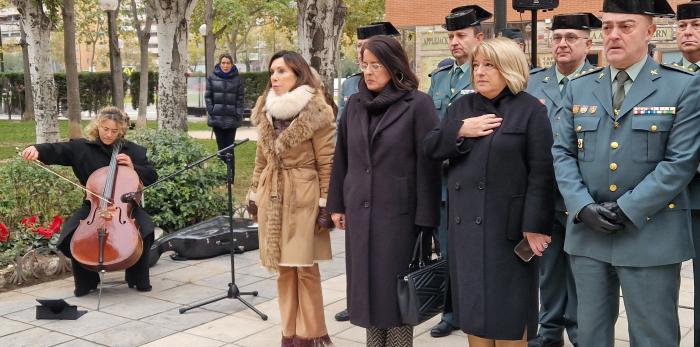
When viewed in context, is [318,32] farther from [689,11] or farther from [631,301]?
[631,301]

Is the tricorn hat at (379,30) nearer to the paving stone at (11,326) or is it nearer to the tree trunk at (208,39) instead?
the paving stone at (11,326)

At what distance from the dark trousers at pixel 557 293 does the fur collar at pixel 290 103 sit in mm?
1638

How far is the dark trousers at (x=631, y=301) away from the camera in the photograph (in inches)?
134

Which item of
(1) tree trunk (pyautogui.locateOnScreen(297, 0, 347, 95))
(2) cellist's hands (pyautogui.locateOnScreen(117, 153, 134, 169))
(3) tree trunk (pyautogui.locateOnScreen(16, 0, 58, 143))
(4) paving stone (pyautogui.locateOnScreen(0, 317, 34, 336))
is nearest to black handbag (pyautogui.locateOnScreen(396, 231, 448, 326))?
(4) paving stone (pyautogui.locateOnScreen(0, 317, 34, 336))

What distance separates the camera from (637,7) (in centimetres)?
338

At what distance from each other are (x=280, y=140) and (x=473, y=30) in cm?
143

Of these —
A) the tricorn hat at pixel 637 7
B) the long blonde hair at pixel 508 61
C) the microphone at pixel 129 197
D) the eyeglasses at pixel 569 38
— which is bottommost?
the microphone at pixel 129 197

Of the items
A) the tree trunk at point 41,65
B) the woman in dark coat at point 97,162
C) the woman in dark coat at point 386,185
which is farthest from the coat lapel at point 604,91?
the tree trunk at point 41,65

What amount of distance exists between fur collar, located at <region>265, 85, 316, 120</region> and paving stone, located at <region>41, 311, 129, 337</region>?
2000 millimetres

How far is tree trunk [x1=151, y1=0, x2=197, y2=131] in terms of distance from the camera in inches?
447

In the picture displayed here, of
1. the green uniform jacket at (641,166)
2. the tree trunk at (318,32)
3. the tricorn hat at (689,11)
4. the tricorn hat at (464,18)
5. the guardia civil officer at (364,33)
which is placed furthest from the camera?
the tree trunk at (318,32)

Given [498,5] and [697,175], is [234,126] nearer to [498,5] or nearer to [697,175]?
[498,5]

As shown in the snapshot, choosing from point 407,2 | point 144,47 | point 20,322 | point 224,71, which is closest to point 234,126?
point 224,71

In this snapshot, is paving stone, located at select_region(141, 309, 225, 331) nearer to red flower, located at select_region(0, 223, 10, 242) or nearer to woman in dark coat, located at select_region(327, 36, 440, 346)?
woman in dark coat, located at select_region(327, 36, 440, 346)
